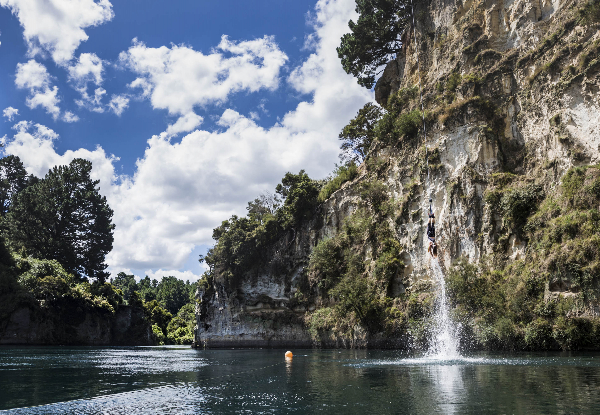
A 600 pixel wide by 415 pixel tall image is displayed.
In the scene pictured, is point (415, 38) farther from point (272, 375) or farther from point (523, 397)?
point (523, 397)

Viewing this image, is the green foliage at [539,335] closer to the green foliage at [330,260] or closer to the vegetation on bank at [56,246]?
the green foliage at [330,260]

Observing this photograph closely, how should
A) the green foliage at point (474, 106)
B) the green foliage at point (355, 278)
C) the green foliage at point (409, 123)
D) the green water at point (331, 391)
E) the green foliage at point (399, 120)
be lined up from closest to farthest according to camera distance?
the green water at point (331, 391) < the green foliage at point (474, 106) < the green foliage at point (355, 278) < the green foliage at point (409, 123) < the green foliage at point (399, 120)

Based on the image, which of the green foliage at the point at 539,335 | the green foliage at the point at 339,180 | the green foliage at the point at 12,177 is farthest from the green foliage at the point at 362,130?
the green foliage at the point at 12,177

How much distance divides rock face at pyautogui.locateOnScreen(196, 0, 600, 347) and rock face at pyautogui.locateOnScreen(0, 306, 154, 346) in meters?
39.2

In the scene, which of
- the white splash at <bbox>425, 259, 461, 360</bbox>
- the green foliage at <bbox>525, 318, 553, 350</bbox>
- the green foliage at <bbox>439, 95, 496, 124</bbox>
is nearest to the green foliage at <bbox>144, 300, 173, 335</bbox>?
the white splash at <bbox>425, 259, 461, 360</bbox>

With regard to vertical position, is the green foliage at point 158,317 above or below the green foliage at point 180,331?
above

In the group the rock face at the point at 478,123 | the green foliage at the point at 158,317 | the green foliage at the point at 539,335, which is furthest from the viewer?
the green foliage at the point at 158,317

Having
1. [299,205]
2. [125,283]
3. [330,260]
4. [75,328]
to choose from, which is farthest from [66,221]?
[125,283]

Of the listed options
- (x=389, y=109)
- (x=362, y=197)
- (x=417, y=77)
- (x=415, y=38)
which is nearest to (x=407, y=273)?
(x=362, y=197)

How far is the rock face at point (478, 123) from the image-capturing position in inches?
1551

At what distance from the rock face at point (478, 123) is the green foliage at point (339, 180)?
238cm

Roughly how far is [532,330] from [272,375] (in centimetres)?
1978

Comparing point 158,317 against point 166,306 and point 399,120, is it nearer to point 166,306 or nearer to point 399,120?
point 166,306

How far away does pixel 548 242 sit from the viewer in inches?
1364
